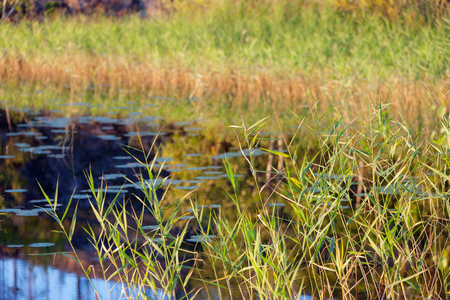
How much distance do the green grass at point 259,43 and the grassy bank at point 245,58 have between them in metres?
0.03

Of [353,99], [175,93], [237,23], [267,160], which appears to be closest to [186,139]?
[267,160]

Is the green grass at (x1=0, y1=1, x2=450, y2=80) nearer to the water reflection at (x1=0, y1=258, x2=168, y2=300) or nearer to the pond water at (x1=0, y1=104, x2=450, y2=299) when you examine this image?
the pond water at (x1=0, y1=104, x2=450, y2=299)

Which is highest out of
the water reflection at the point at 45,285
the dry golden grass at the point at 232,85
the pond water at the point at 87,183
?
the water reflection at the point at 45,285

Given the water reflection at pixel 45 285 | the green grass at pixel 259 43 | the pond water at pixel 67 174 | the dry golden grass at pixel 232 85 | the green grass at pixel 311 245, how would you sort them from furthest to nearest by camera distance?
1. the green grass at pixel 259 43
2. the dry golden grass at pixel 232 85
3. the pond water at pixel 67 174
4. the water reflection at pixel 45 285
5. the green grass at pixel 311 245

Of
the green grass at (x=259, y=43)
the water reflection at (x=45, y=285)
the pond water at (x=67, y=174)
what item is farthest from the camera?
the green grass at (x=259, y=43)

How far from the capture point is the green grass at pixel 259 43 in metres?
12.0

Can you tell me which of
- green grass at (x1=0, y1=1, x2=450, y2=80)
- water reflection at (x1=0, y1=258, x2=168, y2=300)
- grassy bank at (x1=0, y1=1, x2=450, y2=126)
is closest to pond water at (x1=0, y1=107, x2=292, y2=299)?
water reflection at (x1=0, y1=258, x2=168, y2=300)

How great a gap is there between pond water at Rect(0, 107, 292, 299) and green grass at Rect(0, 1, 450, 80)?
3216 millimetres

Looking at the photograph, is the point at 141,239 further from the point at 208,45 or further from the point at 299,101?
the point at 208,45

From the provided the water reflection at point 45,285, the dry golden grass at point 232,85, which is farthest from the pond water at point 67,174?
the dry golden grass at point 232,85

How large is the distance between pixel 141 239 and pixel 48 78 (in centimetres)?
1244

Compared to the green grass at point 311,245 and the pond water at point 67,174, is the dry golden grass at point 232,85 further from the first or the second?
the green grass at point 311,245

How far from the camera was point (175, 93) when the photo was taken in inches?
584

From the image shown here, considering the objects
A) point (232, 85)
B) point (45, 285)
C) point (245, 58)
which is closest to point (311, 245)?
point (45, 285)
